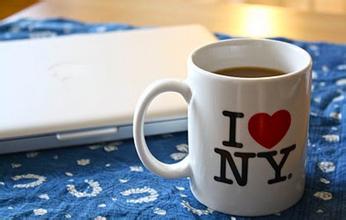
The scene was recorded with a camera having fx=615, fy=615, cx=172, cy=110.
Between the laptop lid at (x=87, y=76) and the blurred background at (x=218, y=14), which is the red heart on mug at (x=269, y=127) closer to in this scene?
the laptop lid at (x=87, y=76)

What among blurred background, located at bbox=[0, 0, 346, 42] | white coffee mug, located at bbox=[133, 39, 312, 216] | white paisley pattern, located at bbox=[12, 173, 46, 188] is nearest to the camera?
white coffee mug, located at bbox=[133, 39, 312, 216]

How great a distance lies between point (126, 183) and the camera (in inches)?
22.8

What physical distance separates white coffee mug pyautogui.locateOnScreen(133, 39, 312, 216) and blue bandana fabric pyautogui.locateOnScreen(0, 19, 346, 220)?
0.02 m

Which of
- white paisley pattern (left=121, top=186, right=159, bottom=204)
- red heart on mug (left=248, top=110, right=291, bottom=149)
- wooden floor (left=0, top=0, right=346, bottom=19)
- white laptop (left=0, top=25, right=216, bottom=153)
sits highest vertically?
red heart on mug (left=248, top=110, right=291, bottom=149)

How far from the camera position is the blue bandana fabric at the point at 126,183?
0.53 meters

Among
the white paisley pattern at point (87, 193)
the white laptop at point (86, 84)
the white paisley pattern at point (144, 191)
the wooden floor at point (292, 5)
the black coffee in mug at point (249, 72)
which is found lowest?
the white paisley pattern at point (144, 191)

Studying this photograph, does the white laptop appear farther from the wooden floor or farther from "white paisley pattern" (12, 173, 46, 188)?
the wooden floor

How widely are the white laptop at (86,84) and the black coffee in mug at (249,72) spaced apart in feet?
0.30

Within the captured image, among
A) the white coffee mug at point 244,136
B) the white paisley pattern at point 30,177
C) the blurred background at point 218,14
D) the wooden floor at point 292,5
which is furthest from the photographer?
the wooden floor at point 292,5

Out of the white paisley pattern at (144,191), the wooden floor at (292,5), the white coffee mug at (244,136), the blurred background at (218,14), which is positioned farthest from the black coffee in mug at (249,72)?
the wooden floor at (292,5)

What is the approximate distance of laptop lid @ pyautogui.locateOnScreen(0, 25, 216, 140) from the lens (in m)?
0.62

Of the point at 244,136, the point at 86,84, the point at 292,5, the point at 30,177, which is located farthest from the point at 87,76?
the point at 292,5

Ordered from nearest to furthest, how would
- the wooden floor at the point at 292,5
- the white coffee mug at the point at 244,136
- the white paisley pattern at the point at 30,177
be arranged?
the white coffee mug at the point at 244,136 → the white paisley pattern at the point at 30,177 → the wooden floor at the point at 292,5

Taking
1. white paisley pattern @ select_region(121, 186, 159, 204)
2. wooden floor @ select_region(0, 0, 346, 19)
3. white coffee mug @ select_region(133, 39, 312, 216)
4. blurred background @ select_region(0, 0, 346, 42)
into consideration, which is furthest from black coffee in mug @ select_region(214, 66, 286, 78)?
wooden floor @ select_region(0, 0, 346, 19)
